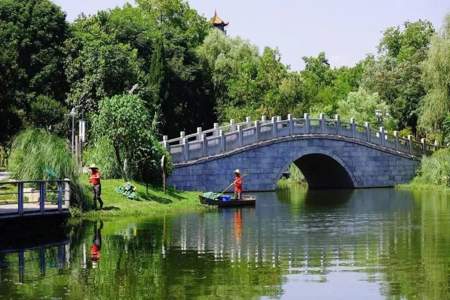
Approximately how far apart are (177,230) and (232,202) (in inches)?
400

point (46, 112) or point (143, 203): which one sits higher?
point (46, 112)

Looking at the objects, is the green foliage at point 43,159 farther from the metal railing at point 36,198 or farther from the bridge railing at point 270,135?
the bridge railing at point 270,135

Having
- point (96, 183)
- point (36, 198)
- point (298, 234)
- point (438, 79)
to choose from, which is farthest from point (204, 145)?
point (298, 234)

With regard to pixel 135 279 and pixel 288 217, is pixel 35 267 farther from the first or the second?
pixel 288 217

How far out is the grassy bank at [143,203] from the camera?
30616 millimetres

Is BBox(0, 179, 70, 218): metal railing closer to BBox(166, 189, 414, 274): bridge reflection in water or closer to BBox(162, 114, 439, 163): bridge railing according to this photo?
BBox(166, 189, 414, 274): bridge reflection in water

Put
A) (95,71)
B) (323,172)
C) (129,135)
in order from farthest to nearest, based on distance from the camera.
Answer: (323,172)
(95,71)
(129,135)

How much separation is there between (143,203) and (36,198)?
5.29 m

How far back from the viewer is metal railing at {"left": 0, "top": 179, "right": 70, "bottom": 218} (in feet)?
77.9

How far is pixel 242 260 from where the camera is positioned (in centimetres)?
1867

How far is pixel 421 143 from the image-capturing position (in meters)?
55.8

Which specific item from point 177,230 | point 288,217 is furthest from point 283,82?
point 177,230

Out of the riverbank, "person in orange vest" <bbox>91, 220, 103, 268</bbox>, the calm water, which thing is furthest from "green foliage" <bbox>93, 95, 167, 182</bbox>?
the riverbank

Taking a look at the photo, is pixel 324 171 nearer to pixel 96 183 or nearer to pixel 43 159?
pixel 96 183
